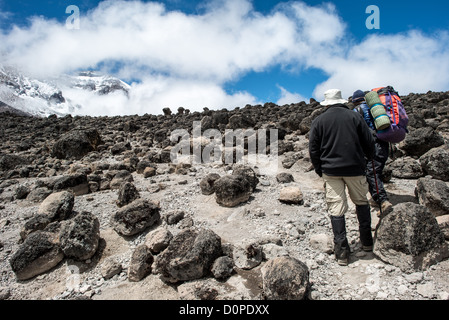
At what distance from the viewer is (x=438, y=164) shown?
6.79 m

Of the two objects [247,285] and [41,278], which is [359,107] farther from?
[41,278]

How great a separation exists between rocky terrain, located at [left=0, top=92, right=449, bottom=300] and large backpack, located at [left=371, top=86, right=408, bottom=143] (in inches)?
48.2

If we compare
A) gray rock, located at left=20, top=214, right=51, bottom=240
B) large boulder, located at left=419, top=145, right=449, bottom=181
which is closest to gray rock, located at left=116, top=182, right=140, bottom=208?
gray rock, located at left=20, top=214, right=51, bottom=240

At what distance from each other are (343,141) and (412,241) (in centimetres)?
170

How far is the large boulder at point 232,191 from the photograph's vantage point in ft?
22.2

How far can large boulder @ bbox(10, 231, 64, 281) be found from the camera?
513 cm

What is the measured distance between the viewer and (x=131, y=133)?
22.0 m

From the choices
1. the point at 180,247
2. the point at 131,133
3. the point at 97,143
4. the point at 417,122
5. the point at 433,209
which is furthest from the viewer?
Result: the point at 131,133

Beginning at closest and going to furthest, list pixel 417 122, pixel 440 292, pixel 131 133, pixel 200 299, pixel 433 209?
pixel 440 292, pixel 200 299, pixel 433 209, pixel 417 122, pixel 131 133

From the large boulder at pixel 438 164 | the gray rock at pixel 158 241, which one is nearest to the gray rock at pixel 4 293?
the gray rock at pixel 158 241

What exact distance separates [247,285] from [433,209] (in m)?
3.77

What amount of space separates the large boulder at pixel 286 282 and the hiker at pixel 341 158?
1.00 meters

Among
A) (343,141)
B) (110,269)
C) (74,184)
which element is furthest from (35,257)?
(343,141)

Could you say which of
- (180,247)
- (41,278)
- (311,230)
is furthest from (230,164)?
(41,278)
